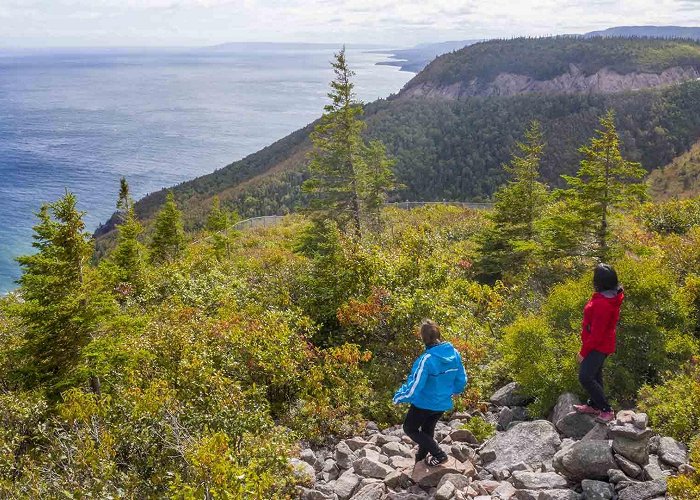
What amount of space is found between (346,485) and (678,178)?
62925 mm

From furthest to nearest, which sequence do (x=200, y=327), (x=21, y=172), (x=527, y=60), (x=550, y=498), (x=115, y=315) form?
(x=527, y=60), (x=21, y=172), (x=115, y=315), (x=200, y=327), (x=550, y=498)

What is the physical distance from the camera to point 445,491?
6.65 m

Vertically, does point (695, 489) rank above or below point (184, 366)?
above

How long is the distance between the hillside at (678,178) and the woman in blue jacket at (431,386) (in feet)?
174

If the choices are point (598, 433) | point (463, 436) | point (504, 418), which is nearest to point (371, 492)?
point (463, 436)

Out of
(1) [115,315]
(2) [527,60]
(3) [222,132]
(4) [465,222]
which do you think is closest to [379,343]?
(1) [115,315]

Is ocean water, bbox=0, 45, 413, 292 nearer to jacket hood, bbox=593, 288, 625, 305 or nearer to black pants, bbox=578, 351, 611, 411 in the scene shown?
black pants, bbox=578, 351, 611, 411

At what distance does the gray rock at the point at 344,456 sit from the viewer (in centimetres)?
838

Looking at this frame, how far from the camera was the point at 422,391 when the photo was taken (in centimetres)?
724

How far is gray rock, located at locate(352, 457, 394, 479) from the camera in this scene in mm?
7699

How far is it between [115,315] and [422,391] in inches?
322

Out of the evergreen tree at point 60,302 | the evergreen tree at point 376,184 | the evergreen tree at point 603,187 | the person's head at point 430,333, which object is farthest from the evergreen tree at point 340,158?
the person's head at point 430,333

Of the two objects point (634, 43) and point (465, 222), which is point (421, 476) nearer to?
point (465, 222)

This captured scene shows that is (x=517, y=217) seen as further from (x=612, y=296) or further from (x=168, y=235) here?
(x=168, y=235)
